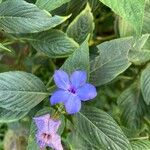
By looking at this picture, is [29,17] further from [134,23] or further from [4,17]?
[134,23]

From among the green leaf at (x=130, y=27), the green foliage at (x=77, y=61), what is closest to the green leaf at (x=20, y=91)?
the green foliage at (x=77, y=61)

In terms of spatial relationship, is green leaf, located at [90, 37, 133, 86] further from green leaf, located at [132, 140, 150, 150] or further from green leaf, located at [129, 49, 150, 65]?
green leaf, located at [132, 140, 150, 150]

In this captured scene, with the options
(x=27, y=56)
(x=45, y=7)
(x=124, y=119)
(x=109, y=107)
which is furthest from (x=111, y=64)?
(x=109, y=107)

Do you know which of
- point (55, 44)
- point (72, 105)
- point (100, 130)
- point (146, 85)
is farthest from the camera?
point (146, 85)

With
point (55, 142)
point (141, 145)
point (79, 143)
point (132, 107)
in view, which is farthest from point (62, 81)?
point (132, 107)

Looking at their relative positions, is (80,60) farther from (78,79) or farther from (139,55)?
(139,55)

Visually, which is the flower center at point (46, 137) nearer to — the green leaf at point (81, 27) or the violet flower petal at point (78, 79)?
the violet flower petal at point (78, 79)
